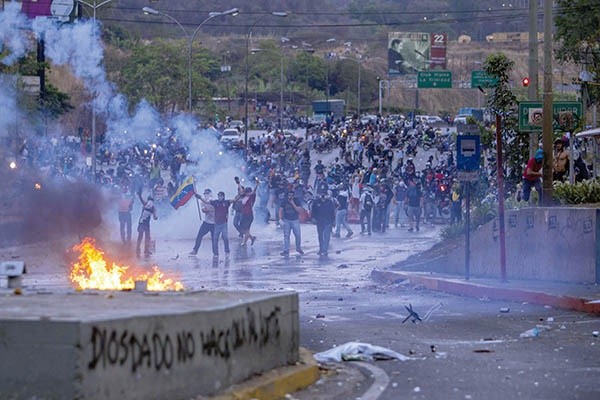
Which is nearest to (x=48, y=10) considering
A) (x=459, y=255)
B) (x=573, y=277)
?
(x=459, y=255)

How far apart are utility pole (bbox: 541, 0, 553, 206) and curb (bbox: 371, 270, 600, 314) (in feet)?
8.49

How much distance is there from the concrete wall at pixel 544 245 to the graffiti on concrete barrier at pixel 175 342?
1013 cm

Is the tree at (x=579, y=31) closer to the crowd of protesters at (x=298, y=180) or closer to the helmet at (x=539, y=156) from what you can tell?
the crowd of protesters at (x=298, y=180)

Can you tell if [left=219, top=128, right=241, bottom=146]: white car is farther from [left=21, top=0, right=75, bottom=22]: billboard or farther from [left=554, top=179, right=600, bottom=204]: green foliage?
[left=554, top=179, right=600, bottom=204]: green foliage

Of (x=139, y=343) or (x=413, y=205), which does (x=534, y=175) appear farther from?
(x=139, y=343)

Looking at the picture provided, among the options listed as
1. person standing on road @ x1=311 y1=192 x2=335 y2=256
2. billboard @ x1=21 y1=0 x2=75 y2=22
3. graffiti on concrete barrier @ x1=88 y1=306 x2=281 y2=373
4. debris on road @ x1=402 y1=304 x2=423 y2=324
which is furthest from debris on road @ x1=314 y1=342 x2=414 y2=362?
billboard @ x1=21 y1=0 x2=75 y2=22

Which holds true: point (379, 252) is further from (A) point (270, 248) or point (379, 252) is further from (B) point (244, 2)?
(B) point (244, 2)

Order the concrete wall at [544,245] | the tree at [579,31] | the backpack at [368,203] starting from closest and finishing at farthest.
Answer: the concrete wall at [544,245]
the backpack at [368,203]
the tree at [579,31]

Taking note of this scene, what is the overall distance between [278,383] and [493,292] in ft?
32.0

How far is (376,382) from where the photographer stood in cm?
1052

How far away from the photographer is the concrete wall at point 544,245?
762 inches

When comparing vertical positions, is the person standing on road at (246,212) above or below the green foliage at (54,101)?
below

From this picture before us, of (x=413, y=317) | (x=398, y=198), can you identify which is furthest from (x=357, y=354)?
(x=398, y=198)

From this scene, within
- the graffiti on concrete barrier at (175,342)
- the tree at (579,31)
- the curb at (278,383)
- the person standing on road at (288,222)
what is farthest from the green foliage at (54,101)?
the graffiti on concrete barrier at (175,342)
